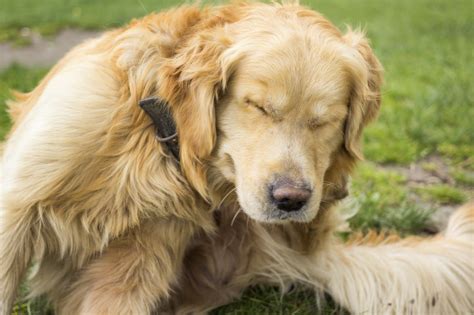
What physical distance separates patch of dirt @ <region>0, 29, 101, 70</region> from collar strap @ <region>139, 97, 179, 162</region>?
4284 millimetres

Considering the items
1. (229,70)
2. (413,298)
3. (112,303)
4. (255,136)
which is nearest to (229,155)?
(255,136)

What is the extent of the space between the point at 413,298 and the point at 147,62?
1.96m

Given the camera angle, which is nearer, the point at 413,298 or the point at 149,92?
the point at 149,92

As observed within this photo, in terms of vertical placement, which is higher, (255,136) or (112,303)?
(255,136)

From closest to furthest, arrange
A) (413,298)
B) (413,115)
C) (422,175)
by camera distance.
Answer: (413,298)
(422,175)
(413,115)

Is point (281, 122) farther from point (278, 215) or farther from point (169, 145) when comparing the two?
point (169, 145)

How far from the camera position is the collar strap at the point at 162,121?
3.34 metres

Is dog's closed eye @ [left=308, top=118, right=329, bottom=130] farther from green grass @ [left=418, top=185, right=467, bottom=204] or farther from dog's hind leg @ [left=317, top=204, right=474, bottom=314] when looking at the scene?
green grass @ [left=418, top=185, right=467, bottom=204]

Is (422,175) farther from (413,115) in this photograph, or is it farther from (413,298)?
(413,298)

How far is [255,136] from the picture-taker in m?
3.26

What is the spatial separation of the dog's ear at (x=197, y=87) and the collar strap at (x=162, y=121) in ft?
0.11

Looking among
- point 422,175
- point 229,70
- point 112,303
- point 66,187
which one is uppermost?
point 229,70

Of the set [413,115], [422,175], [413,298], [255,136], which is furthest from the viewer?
[413,115]

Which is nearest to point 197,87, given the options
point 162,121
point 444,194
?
point 162,121
